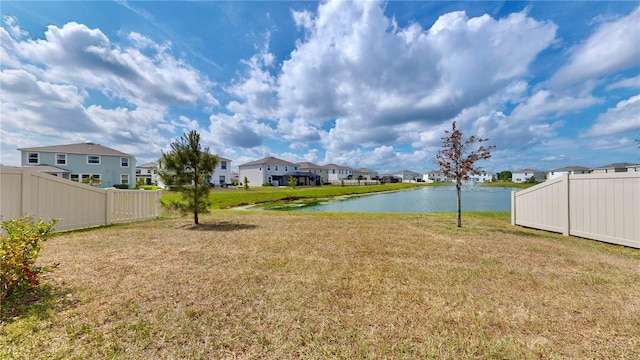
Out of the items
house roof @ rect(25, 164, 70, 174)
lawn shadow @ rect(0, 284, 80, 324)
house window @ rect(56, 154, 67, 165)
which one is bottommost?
lawn shadow @ rect(0, 284, 80, 324)

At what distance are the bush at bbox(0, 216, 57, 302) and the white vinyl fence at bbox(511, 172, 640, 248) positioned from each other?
11634 millimetres

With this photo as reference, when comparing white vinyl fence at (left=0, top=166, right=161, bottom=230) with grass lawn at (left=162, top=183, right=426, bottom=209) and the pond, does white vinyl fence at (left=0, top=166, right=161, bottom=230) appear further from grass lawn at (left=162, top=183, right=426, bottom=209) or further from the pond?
the pond

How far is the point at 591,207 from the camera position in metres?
6.85

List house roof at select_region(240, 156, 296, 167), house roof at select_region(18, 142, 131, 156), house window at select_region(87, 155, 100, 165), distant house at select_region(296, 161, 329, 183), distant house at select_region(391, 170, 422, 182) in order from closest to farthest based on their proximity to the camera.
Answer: house roof at select_region(18, 142, 131, 156), house window at select_region(87, 155, 100, 165), house roof at select_region(240, 156, 296, 167), distant house at select_region(296, 161, 329, 183), distant house at select_region(391, 170, 422, 182)

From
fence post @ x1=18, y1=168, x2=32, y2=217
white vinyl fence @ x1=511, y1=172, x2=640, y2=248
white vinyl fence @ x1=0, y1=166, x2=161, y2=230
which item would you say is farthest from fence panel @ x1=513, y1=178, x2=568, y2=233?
fence post @ x1=18, y1=168, x2=32, y2=217

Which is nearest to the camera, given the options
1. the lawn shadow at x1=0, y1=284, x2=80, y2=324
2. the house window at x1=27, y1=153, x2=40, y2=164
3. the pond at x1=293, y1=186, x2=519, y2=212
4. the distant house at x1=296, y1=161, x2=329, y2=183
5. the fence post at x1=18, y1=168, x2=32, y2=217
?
the lawn shadow at x1=0, y1=284, x2=80, y2=324

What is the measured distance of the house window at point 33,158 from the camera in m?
28.0

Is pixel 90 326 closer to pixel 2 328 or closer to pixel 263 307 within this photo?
pixel 2 328

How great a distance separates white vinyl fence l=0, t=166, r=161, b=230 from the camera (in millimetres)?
6117

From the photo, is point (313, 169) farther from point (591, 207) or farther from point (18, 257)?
point (18, 257)

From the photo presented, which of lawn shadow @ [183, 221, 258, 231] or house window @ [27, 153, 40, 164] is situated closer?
lawn shadow @ [183, 221, 258, 231]

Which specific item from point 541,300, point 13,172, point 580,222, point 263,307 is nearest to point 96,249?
point 13,172

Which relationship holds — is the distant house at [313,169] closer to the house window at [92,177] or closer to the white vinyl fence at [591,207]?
the house window at [92,177]

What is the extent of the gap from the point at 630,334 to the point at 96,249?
8738 mm
